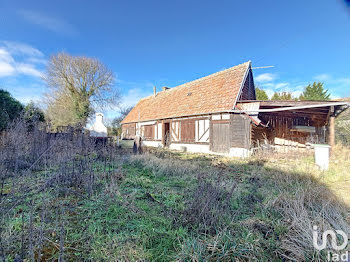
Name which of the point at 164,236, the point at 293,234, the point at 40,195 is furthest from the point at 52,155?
the point at 293,234

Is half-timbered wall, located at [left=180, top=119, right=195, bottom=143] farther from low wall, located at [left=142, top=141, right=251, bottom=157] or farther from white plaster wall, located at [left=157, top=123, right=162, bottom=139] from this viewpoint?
white plaster wall, located at [left=157, top=123, right=162, bottom=139]

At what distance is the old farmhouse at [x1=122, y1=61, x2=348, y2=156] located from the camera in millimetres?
8837

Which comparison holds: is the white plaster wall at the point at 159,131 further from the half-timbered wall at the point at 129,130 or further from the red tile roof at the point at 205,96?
the half-timbered wall at the point at 129,130

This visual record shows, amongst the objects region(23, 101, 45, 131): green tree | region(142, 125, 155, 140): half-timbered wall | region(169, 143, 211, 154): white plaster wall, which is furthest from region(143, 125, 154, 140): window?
region(23, 101, 45, 131): green tree

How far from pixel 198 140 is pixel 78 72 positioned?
16.2m

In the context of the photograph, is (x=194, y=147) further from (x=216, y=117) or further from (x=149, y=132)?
(x=149, y=132)

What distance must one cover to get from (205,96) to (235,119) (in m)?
3.34

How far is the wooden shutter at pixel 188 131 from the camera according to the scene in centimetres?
1166

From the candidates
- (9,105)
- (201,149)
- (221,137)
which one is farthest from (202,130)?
(9,105)

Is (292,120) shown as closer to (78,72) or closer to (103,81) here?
(103,81)

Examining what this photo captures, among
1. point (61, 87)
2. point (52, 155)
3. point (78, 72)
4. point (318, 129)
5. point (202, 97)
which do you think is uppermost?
point (78, 72)

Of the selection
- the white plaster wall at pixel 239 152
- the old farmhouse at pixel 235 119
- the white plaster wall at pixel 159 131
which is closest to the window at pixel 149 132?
the white plaster wall at pixel 159 131

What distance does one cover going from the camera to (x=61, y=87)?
61.7 ft

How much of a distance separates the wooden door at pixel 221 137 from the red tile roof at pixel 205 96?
3.25ft
